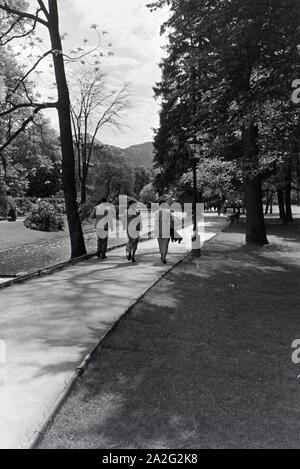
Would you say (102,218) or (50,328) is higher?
(102,218)

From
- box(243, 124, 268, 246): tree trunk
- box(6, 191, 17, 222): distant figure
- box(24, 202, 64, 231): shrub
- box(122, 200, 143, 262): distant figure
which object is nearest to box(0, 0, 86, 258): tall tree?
box(122, 200, 143, 262): distant figure

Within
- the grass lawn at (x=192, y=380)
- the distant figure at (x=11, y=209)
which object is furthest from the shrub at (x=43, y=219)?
the grass lawn at (x=192, y=380)

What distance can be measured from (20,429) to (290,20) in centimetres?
959

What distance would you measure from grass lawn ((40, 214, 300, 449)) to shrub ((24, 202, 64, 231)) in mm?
24003

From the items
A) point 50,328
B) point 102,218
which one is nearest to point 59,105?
point 102,218

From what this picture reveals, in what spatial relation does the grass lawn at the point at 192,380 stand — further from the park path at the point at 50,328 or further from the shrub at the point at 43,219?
the shrub at the point at 43,219

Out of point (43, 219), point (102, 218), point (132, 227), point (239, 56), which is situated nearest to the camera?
point (239, 56)

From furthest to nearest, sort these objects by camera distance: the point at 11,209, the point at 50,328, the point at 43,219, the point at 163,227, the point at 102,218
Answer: the point at 11,209
the point at 43,219
the point at 102,218
the point at 163,227
the point at 50,328

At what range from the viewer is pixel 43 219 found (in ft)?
110

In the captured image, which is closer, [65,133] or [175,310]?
[175,310]

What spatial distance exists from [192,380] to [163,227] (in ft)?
30.6

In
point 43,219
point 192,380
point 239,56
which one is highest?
point 239,56

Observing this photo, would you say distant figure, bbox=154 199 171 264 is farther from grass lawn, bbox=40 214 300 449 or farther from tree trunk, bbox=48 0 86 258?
grass lawn, bbox=40 214 300 449

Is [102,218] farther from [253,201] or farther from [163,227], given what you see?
[253,201]
